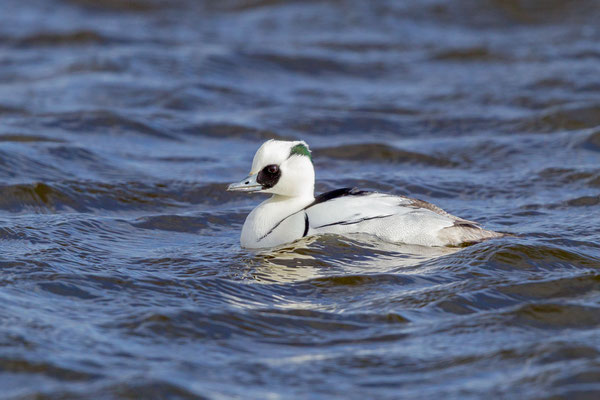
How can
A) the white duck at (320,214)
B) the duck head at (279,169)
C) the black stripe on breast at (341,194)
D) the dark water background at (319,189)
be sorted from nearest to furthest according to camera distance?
the dark water background at (319,189) < the white duck at (320,214) < the black stripe on breast at (341,194) < the duck head at (279,169)

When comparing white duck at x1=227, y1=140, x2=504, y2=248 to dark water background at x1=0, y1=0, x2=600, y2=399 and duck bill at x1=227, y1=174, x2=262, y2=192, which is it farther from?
dark water background at x1=0, y1=0, x2=600, y2=399

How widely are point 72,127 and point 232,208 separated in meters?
3.75

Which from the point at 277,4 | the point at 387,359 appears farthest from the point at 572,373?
the point at 277,4

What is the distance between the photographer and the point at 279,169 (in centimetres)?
768

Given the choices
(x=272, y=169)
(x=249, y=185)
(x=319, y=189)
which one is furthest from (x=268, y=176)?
(x=319, y=189)

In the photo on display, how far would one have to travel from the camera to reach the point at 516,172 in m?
10.5

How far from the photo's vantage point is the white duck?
733 cm

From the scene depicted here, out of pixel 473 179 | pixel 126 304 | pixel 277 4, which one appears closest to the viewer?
pixel 126 304

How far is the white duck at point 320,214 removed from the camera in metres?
7.33

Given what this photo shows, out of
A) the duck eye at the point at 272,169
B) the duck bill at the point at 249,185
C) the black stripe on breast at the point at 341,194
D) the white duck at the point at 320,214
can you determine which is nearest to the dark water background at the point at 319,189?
the white duck at the point at 320,214

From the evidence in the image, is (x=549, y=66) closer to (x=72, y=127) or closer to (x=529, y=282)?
(x=72, y=127)

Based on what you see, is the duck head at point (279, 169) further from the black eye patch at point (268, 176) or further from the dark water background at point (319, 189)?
the dark water background at point (319, 189)

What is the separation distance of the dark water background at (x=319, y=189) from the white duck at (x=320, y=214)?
0.49 feet

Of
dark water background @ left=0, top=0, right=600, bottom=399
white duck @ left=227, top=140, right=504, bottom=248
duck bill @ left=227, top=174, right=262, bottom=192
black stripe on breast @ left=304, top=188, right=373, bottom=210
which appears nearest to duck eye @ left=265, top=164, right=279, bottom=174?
white duck @ left=227, top=140, right=504, bottom=248
